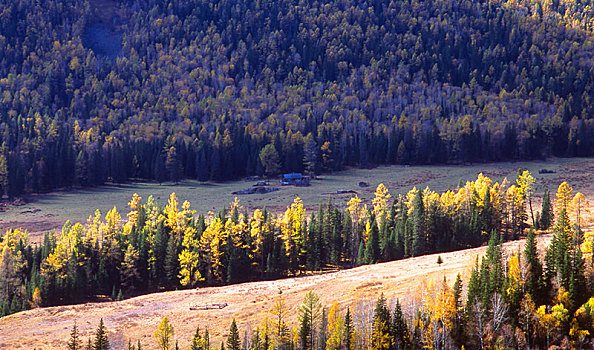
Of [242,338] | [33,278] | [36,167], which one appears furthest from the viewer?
[36,167]

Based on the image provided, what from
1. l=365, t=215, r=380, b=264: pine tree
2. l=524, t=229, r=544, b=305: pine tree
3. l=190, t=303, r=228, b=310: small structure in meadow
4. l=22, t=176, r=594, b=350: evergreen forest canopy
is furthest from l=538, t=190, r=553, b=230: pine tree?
l=190, t=303, r=228, b=310: small structure in meadow

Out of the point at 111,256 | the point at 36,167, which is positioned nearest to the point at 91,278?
the point at 111,256

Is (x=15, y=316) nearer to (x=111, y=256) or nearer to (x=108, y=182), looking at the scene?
(x=111, y=256)

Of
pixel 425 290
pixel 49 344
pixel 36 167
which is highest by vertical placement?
pixel 36 167

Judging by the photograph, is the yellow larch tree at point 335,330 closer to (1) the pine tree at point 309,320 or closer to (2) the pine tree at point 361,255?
(1) the pine tree at point 309,320

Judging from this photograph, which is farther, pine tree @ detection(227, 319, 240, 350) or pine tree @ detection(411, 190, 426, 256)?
pine tree @ detection(411, 190, 426, 256)

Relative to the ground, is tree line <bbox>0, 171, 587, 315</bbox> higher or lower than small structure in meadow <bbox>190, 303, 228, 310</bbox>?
higher

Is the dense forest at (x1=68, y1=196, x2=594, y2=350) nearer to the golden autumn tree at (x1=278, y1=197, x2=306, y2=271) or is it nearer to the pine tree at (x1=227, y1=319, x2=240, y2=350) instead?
the pine tree at (x1=227, y1=319, x2=240, y2=350)
